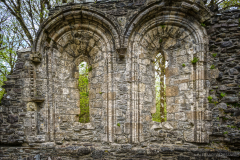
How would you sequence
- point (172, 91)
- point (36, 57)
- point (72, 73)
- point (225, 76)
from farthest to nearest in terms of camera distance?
1. point (72, 73)
2. point (172, 91)
3. point (36, 57)
4. point (225, 76)

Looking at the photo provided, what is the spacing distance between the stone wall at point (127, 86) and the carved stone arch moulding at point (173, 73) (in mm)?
28

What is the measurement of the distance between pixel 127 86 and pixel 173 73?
1566 millimetres

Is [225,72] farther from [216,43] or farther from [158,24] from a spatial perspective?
[158,24]

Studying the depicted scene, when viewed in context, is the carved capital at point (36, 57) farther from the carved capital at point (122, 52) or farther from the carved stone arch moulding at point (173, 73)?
the carved stone arch moulding at point (173, 73)

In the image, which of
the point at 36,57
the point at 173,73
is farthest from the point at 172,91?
the point at 36,57

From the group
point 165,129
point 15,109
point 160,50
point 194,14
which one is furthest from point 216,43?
point 15,109

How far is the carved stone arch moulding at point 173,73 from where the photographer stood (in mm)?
4172

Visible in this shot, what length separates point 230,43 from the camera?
4.10 m

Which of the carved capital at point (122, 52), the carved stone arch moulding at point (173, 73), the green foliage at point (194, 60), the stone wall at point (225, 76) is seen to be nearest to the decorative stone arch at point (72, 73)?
the carved capital at point (122, 52)

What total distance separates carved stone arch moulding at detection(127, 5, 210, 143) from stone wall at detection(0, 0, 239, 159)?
0.03 m

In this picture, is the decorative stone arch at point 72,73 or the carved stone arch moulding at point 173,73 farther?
the decorative stone arch at point 72,73

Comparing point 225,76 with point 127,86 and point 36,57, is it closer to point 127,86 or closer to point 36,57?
point 127,86

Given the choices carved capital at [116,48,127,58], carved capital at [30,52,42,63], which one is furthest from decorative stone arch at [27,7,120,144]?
carved capital at [116,48,127,58]

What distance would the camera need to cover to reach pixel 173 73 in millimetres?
4582
